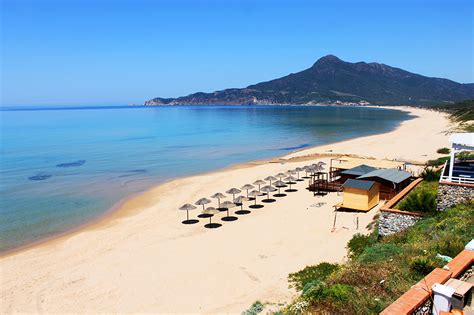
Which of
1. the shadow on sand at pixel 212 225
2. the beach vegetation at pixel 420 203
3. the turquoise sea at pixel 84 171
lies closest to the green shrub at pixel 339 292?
the beach vegetation at pixel 420 203

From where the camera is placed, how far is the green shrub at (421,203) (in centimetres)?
1449

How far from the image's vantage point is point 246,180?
3291 centimetres

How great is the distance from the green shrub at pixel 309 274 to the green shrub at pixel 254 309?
1605 mm

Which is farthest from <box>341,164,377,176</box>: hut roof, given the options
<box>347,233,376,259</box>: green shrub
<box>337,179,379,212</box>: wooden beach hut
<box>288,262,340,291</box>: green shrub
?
<box>288,262,340,291</box>: green shrub

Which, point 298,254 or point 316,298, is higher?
point 316,298

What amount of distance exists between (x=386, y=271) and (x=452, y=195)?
721 centimetres

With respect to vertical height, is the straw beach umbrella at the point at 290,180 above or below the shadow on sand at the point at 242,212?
above

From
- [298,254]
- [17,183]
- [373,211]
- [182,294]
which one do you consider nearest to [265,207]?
[373,211]

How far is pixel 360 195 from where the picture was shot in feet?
69.9

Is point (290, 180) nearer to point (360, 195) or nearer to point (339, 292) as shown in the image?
point (360, 195)

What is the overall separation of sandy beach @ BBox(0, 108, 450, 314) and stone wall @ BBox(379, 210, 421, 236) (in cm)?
189

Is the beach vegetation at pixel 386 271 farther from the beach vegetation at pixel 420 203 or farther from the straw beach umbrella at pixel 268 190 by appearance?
the straw beach umbrella at pixel 268 190

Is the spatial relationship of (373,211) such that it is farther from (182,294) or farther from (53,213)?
(53,213)

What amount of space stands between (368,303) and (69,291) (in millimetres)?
11604
